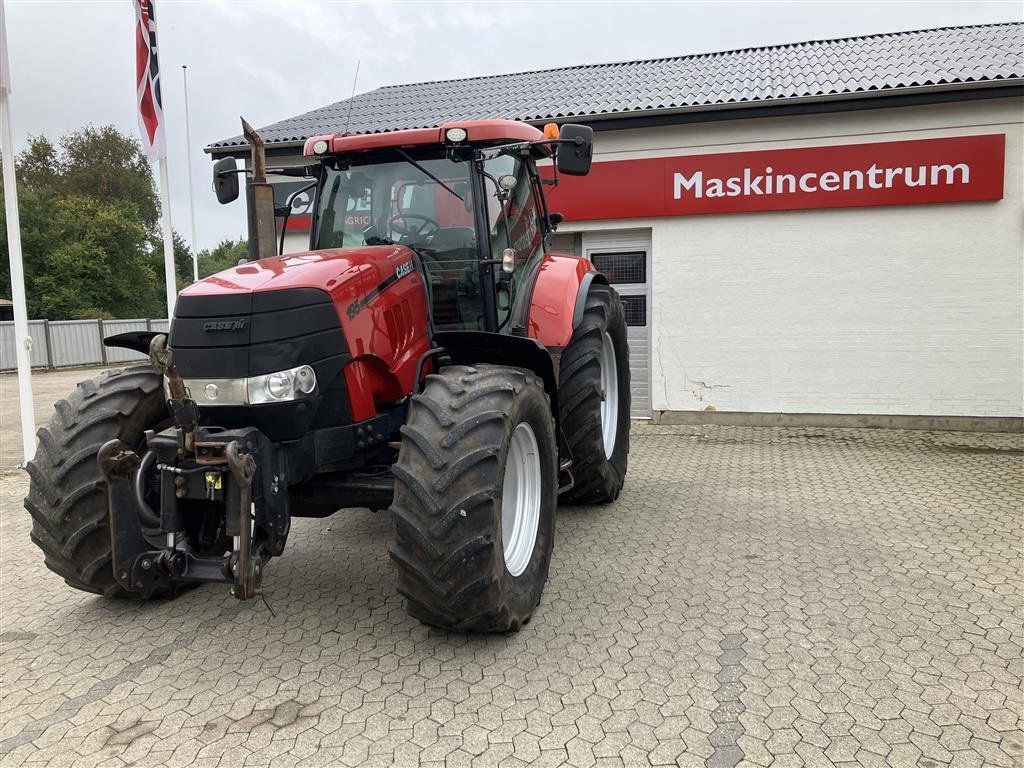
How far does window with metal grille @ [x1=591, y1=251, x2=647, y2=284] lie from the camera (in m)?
9.55

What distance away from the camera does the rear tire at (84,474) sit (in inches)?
139

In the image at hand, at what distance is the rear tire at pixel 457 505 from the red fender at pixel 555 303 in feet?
4.34

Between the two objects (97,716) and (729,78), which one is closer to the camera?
(97,716)

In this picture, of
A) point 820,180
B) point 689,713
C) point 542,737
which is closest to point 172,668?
point 542,737

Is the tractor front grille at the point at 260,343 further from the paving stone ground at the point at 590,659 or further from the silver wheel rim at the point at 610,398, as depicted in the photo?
the silver wheel rim at the point at 610,398

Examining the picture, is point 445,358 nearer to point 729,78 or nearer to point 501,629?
point 501,629

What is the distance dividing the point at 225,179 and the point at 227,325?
1690mm

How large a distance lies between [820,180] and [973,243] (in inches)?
68.6

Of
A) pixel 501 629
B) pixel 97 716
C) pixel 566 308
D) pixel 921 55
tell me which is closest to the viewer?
pixel 97 716

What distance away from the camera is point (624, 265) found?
31.6 feet

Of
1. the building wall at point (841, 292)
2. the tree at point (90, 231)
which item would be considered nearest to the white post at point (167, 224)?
the building wall at point (841, 292)

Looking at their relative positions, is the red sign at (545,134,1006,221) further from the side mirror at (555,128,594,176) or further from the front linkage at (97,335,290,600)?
the front linkage at (97,335,290,600)

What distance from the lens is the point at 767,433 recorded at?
344 inches

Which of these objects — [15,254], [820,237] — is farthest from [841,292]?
[15,254]
